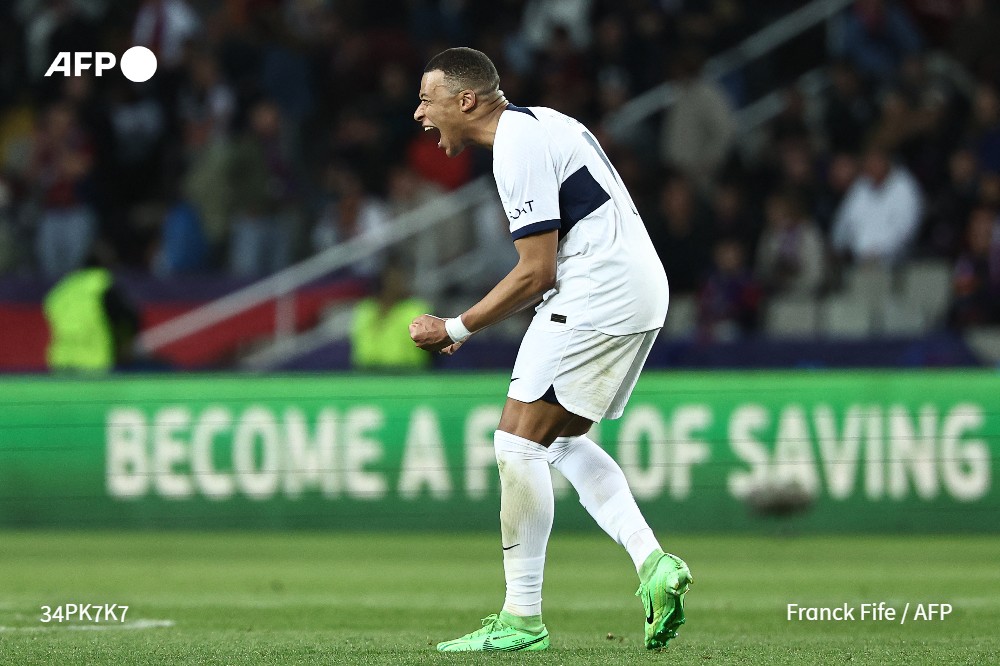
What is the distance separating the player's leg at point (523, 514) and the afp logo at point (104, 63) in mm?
11598

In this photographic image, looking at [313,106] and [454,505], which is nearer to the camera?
[454,505]

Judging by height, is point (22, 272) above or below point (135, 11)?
below

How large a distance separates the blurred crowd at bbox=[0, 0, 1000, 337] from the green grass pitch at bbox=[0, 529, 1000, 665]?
13.9ft

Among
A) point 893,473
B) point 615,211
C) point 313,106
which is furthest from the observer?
point 313,106

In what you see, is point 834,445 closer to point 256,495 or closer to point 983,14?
point 256,495

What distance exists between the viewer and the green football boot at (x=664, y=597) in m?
6.27

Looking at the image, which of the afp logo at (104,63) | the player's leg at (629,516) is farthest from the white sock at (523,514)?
the afp logo at (104,63)

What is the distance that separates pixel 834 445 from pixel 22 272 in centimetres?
840

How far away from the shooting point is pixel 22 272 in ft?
56.6

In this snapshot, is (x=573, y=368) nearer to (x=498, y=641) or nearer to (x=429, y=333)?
(x=429, y=333)

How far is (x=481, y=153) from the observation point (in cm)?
1712

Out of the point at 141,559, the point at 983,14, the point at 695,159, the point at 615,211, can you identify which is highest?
the point at 983,14

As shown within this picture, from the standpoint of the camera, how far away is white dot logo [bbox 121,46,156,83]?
1750 centimetres

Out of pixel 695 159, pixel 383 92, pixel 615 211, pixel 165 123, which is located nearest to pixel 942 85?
pixel 695 159
